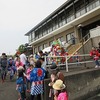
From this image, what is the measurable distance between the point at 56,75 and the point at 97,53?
6.71 m

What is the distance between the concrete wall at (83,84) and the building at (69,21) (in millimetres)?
9297

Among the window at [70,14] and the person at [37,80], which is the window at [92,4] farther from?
the person at [37,80]

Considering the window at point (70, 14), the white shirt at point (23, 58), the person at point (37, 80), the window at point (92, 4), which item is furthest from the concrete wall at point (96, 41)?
the person at point (37, 80)

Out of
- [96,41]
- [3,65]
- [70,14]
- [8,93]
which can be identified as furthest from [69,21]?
[8,93]

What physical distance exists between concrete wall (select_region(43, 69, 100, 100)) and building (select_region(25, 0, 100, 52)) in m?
9.30

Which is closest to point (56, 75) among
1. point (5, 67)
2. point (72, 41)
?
point (5, 67)

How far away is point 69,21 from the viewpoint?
26.5 meters

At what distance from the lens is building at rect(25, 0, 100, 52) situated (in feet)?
73.8

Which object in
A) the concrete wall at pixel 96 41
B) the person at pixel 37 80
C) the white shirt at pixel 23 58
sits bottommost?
the person at pixel 37 80

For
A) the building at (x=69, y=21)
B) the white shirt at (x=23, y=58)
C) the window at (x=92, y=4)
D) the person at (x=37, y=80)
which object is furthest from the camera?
the building at (x=69, y=21)

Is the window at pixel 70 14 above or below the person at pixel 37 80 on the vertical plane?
above

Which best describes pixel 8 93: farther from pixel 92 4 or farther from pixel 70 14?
pixel 70 14

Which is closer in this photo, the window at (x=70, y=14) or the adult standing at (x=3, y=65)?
the adult standing at (x=3, y=65)

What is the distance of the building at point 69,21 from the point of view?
22.5 metres
